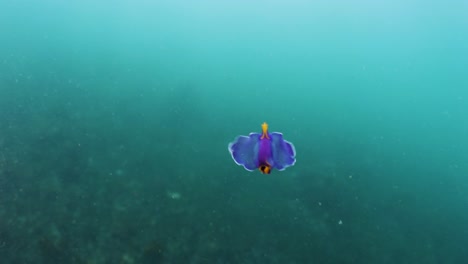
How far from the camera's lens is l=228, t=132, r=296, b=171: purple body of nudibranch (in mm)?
2133

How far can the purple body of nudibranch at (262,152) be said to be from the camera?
213 cm

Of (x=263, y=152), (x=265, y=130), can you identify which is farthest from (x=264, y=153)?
(x=265, y=130)

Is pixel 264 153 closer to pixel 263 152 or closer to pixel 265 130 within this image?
pixel 263 152

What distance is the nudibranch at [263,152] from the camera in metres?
2.13

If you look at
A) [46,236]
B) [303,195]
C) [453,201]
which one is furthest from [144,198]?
[453,201]

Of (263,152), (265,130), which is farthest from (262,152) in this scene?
(265,130)

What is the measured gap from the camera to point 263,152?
212 centimetres

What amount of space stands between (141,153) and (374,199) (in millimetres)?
3106

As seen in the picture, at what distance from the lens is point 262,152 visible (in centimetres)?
212

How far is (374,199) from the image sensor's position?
14.5ft

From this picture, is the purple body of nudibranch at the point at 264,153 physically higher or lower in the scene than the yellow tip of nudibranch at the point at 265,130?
lower

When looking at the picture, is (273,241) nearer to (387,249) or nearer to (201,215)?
(201,215)

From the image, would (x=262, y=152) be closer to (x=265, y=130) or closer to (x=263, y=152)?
(x=263, y=152)

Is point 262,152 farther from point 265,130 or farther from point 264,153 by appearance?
point 265,130
